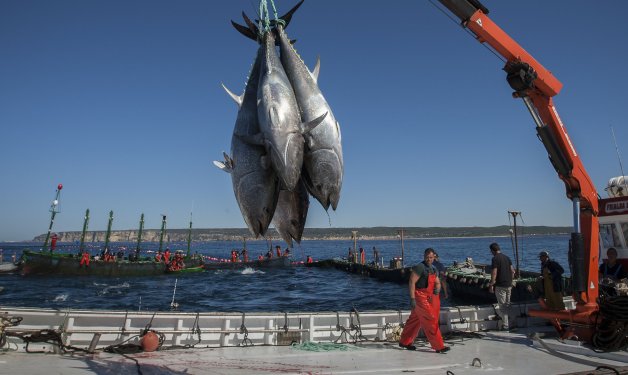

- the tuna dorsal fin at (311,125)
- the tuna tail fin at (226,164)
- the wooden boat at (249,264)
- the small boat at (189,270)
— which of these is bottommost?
the small boat at (189,270)

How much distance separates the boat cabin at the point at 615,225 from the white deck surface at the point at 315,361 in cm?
482

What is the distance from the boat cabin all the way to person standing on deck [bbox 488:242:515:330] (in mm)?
3086

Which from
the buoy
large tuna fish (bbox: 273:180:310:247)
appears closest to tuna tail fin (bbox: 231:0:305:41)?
large tuna fish (bbox: 273:180:310:247)

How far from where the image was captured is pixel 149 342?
6.20m

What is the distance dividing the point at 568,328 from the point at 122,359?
296 inches

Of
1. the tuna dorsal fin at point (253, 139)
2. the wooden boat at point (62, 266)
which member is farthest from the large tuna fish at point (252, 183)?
the wooden boat at point (62, 266)

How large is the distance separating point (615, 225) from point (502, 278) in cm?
451

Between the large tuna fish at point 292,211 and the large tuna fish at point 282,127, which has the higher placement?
the large tuna fish at point 282,127

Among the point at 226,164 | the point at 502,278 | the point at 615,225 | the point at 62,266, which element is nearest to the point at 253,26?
the point at 226,164

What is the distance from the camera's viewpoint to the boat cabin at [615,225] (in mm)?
9562

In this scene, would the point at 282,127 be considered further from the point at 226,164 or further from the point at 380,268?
the point at 380,268

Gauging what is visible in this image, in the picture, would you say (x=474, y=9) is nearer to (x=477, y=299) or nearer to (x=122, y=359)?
(x=122, y=359)

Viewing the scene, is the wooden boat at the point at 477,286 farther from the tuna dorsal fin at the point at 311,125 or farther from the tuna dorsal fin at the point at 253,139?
the tuna dorsal fin at the point at 253,139

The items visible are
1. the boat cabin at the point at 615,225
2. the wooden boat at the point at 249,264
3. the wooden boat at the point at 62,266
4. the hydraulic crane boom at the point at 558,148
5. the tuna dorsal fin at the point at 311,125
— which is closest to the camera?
the tuna dorsal fin at the point at 311,125
